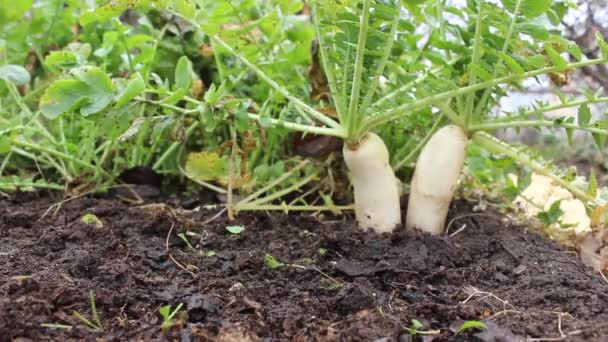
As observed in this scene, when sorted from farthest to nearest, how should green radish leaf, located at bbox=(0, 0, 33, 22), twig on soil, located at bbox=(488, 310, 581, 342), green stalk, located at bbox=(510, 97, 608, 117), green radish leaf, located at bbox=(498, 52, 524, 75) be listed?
green radish leaf, located at bbox=(0, 0, 33, 22), green stalk, located at bbox=(510, 97, 608, 117), green radish leaf, located at bbox=(498, 52, 524, 75), twig on soil, located at bbox=(488, 310, 581, 342)

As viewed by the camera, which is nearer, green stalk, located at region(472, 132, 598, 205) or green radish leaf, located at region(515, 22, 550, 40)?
green radish leaf, located at region(515, 22, 550, 40)

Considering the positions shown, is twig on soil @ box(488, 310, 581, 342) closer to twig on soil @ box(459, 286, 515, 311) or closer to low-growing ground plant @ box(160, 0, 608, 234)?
twig on soil @ box(459, 286, 515, 311)

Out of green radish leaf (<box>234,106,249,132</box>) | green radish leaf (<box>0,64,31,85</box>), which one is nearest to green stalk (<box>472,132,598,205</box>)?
green radish leaf (<box>234,106,249,132</box>)

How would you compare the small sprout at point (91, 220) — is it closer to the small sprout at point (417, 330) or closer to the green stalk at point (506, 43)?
the small sprout at point (417, 330)

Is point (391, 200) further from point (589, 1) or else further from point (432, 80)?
point (589, 1)

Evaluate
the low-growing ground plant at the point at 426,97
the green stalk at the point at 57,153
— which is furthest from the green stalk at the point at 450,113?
the green stalk at the point at 57,153

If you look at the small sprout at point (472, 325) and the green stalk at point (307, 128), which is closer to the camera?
the small sprout at point (472, 325)
